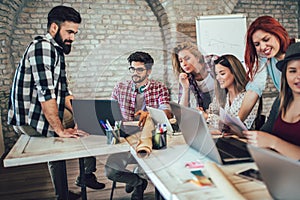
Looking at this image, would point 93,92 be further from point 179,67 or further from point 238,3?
point 238,3

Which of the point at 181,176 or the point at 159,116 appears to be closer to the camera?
the point at 181,176

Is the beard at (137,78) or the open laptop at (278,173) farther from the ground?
the beard at (137,78)

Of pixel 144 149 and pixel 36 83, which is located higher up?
pixel 36 83

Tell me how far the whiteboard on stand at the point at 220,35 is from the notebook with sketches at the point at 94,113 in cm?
241

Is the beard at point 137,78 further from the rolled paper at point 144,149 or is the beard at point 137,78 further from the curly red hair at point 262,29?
the curly red hair at point 262,29

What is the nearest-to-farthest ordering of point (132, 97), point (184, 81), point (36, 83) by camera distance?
1. point (184, 81)
2. point (132, 97)
3. point (36, 83)

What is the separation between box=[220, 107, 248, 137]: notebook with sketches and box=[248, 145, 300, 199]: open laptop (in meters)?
0.67

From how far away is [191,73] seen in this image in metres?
1.50

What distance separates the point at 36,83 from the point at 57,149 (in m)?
0.67

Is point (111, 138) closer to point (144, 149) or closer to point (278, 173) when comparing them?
point (144, 149)

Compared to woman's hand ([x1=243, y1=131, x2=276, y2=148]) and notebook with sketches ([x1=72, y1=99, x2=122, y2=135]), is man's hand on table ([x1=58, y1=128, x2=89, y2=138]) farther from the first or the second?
woman's hand ([x1=243, y1=131, x2=276, y2=148])

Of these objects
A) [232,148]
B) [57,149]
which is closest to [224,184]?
[232,148]

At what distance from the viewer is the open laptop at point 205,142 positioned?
49.8 inches

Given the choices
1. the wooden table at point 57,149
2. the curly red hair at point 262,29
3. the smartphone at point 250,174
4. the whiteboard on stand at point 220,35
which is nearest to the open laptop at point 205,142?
the smartphone at point 250,174
